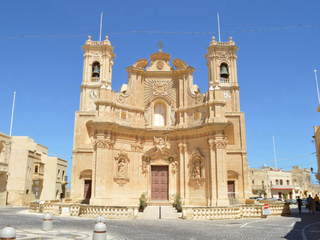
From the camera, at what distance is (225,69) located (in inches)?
1297

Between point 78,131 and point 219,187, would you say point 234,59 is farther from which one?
point 78,131

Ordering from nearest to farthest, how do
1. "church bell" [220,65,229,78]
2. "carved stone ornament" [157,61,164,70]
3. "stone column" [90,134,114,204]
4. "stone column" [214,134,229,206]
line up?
"stone column" [214,134,229,206] → "stone column" [90,134,114,204] → "carved stone ornament" [157,61,164,70] → "church bell" [220,65,229,78]

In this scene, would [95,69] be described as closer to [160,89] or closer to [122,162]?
[160,89]

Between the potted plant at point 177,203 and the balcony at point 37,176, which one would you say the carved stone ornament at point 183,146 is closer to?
the potted plant at point 177,203

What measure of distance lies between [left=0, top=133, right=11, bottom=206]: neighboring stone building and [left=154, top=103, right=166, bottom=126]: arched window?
1758cm

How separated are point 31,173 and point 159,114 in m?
19.6

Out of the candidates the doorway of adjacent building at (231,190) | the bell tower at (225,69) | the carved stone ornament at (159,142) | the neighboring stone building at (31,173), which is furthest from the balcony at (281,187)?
the neighboring stone building at (31,173)

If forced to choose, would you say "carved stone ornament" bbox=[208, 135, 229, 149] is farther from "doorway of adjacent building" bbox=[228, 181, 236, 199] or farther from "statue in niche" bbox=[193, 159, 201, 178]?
"doorway of adjacent building" bbox=[228, 181, 236, 199]

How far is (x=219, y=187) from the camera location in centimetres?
2402

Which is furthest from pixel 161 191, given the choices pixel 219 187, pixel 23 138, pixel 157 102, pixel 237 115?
pixel 23 138

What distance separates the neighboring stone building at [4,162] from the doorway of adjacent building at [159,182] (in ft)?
56.2

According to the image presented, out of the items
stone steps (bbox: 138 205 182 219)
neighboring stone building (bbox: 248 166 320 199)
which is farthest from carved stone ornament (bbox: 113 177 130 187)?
neighboring stone building (bbox: 248 166 320 199)

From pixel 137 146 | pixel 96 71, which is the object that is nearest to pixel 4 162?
pixel 96 71

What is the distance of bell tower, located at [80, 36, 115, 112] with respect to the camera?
33.0 m
